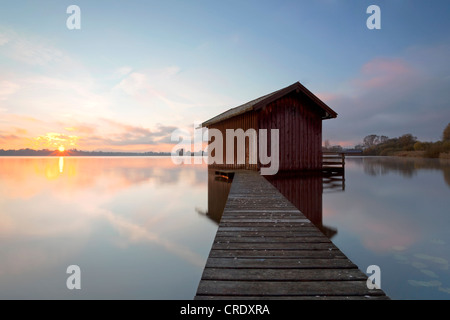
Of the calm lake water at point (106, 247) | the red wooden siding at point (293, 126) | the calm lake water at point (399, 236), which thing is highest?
the red wooden siding at point (293, 126)

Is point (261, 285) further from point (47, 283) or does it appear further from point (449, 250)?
point (449, 250)

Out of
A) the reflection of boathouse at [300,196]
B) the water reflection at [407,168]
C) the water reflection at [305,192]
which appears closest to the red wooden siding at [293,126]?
the water reflection at [305,192]

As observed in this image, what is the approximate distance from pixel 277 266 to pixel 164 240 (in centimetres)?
467

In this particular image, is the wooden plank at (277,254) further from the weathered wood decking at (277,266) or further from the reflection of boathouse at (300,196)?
the reflection of boathouse at (300,196)

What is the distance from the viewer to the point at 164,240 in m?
6.27

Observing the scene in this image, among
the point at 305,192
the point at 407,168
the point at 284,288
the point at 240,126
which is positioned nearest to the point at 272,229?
the point at 284,288

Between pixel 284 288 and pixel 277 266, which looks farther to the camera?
pixel 277 266

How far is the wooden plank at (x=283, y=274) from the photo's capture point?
201cm

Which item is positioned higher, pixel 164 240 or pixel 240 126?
pixel 240 126

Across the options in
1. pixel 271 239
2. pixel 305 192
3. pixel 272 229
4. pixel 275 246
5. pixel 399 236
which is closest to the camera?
pixel 275 246

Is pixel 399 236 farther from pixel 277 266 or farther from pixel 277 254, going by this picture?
pixel 277 266

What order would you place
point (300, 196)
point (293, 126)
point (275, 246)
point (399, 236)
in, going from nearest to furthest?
point (275, 246) < point (399, 236) < point (300, 196) < point (293, 126)
